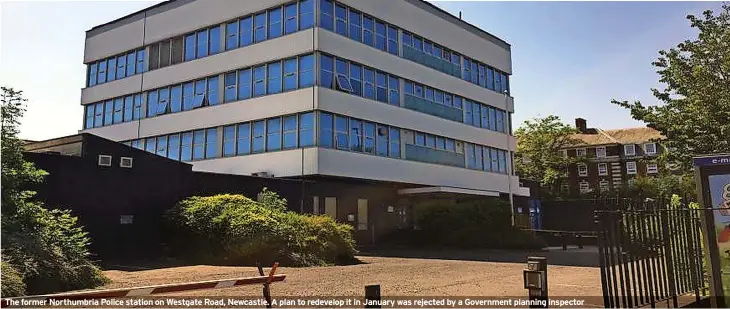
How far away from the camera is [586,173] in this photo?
256 feet

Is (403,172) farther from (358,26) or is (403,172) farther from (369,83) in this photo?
(358,26)

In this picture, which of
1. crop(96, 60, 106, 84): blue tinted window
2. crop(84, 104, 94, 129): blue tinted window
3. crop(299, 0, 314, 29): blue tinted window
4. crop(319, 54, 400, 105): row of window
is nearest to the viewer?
crop(299, 0, 314, 29): blue tinted window

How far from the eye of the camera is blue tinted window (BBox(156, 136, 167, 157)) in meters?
32.7

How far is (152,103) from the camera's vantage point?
111 feet

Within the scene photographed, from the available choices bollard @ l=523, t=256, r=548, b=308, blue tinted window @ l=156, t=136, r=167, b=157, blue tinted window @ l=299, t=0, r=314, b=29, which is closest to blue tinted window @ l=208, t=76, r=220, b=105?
blue tinted window @ l=156, t=136, r=167, b=157

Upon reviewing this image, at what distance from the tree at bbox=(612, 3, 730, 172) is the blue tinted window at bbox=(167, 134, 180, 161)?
914 inches

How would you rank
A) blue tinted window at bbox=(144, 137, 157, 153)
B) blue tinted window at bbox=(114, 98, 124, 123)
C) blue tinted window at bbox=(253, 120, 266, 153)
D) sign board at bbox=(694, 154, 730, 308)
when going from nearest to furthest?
sign board at bbox=(694, 154, 730, 308) < blue tinted window at bbox=(253, 120, 266, 153) < blue tinted window at bbox=(144, 137, 157, 153) < blue tinted window at bbox=(114, 98, 124, 123)

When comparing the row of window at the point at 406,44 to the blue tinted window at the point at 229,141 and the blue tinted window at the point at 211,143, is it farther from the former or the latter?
the blue tinted window at the point at 211,143

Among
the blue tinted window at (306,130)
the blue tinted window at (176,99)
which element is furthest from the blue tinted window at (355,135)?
the blue tinted window at (176,99)

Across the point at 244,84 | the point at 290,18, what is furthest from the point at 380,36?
the point at 244,84

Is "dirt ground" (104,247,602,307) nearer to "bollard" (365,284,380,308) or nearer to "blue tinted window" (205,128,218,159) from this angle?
"bollard" (365,284,380,308)

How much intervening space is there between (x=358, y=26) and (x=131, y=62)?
15112mm

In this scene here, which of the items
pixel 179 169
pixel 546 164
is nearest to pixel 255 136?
pixel 179 169

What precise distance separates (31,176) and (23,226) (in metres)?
1.85
